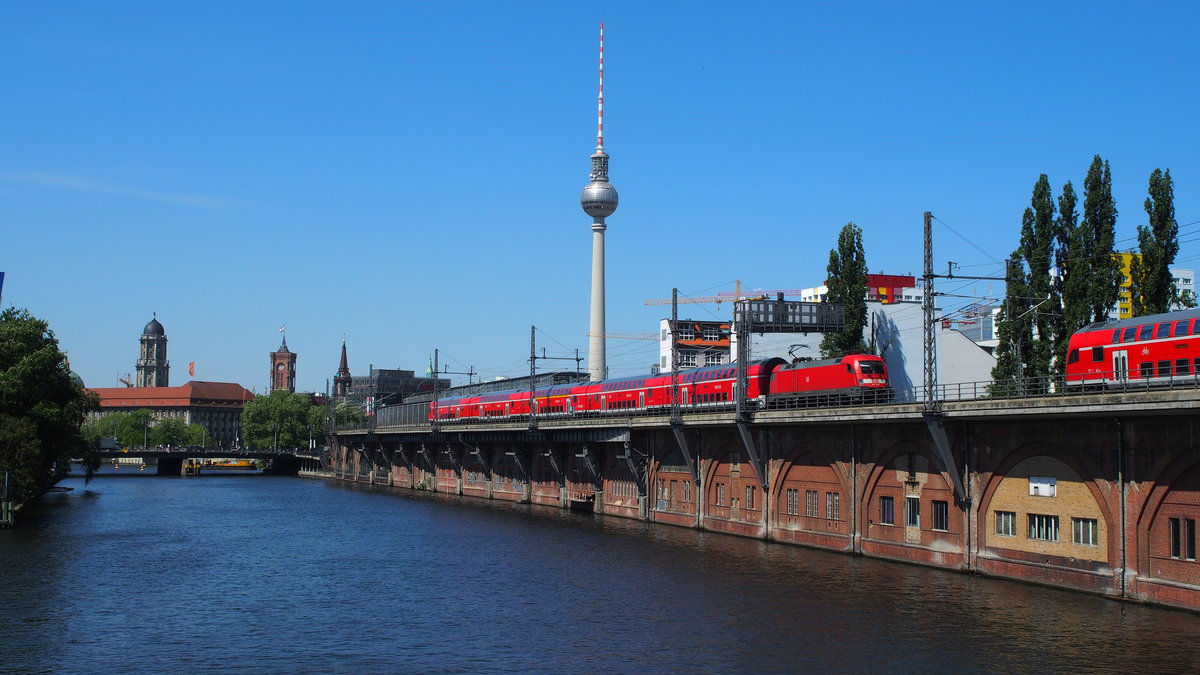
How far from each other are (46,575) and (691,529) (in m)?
44.7

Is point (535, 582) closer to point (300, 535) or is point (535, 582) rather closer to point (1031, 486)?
point (1031, 486)

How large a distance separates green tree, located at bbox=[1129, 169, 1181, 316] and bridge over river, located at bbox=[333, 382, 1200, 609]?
12879 mm

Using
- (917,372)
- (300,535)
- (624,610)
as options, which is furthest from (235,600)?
(917,372)

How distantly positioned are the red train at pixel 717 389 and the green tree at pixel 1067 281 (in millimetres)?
10799

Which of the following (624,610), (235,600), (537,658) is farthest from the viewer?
(235,600)

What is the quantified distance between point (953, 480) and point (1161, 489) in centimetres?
1279

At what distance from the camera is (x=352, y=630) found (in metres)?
48.4

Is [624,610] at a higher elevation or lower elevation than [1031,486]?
lower

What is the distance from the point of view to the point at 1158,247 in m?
62.7

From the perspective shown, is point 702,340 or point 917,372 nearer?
point 917,372

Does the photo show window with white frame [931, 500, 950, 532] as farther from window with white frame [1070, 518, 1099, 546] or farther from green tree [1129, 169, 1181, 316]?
green tree [1129, 169, 1181, 316]

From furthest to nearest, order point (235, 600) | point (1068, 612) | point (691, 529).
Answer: point (691, 529)
point (235, 600)
point (1068, 612)

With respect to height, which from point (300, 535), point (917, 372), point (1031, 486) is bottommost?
point (300, 535)

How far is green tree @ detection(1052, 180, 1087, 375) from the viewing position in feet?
217
